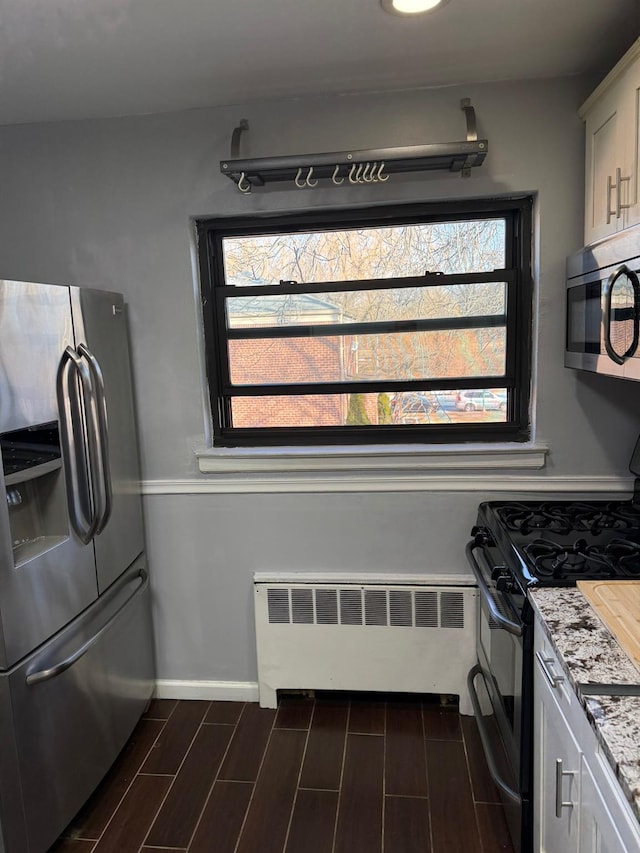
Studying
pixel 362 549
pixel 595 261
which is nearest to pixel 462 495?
pixel 362 549

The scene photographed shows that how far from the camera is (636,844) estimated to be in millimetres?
943

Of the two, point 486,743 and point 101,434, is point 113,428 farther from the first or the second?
point 486,743

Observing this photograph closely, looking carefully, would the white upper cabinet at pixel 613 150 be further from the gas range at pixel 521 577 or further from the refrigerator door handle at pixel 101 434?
the refrigerator door handle at pixel 101 434

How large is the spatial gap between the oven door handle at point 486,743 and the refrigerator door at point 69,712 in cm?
133

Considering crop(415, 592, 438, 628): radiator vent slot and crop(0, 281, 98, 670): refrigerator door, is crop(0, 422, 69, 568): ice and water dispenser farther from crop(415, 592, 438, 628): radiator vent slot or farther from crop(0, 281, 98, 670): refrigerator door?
crop(415, 592, 438, 628): radiator vent slot

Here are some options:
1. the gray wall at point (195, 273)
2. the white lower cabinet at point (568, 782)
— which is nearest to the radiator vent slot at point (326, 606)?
the gray wall at point (195, 273)

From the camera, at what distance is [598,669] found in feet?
4.05

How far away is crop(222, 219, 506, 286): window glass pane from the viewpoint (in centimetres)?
241

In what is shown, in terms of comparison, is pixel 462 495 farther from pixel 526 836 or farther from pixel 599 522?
pixel 526 836

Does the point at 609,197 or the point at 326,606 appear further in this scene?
the point at 326,606

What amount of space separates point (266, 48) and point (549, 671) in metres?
1.95

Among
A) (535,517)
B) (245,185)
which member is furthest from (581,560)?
(245,185)

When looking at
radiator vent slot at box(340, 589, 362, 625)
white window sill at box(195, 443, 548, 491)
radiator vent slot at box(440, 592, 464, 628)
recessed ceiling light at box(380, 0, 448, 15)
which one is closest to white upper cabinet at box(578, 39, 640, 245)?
recessed ceiling light at box(380, 0, 448, 15)

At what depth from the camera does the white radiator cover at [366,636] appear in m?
2.45
